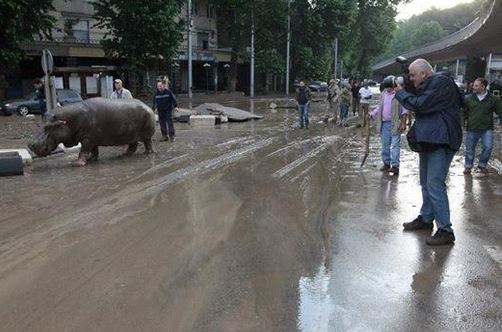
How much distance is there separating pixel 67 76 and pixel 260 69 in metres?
20.5

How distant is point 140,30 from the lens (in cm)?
3294

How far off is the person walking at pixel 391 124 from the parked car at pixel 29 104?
18741 millimetres

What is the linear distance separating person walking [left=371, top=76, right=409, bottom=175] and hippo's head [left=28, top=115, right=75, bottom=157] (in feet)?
19.5

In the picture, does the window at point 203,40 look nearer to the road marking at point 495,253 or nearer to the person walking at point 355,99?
the person walking at point 355,99

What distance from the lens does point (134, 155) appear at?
40.9 ft

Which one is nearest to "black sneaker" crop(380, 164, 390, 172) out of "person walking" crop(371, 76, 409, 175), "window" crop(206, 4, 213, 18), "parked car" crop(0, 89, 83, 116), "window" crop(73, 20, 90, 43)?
"person walking" crop(371, 76, 409, 175)

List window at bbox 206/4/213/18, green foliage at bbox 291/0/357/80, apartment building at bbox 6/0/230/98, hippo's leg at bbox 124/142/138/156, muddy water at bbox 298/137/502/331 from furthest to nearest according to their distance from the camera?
window at bbox 206/4/213/18
green foliage at bbox 291/0/357/80
apartment building at bbox 6/0/230/98
hippo's leg at bbox 124/142/138/156
muddy water at bbox 298/137/502/331

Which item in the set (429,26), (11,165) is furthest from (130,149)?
(429,26)

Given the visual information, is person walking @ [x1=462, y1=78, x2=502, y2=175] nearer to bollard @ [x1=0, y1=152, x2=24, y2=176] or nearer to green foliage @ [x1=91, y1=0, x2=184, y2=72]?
bollard @ [x1=0, y1=152, x2=24, y2=176]

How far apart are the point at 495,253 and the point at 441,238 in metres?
0.53

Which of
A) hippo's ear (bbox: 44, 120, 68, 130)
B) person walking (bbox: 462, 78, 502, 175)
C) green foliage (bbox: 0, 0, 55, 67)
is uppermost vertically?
green foliage (bbox: 0, 0, 55, 67)

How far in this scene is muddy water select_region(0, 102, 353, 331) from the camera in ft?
13.8

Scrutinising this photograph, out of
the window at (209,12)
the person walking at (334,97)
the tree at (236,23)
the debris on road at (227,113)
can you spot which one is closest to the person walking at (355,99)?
the person walking at (334,97)

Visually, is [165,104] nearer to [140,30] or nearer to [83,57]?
[140,30]
